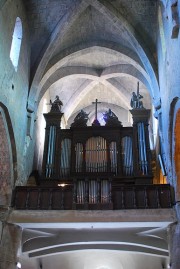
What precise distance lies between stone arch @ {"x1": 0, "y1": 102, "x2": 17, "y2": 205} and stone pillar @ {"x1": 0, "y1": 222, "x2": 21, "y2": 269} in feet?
3.11

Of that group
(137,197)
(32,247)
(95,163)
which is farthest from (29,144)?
(137,197)

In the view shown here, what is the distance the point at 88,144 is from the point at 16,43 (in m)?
5.58

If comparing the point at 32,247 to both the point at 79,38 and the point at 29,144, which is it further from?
the point at 79,38

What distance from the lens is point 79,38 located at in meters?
18.2

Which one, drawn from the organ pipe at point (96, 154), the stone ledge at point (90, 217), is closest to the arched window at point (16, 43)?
the organ pipe at point (96, 154)

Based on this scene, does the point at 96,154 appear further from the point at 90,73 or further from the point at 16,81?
the point at 90,73

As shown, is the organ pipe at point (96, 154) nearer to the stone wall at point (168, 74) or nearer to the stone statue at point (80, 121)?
the stone statue at point (80, 121)

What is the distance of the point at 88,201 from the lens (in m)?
13.6

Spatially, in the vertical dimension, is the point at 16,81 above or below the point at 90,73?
below

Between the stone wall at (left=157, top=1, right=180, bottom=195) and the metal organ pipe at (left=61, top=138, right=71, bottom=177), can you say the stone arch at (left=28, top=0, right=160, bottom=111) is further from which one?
the metal organ pipe at (left=61, top=138, right=71, bottom=177)

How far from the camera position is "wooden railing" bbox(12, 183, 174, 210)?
43.7ft

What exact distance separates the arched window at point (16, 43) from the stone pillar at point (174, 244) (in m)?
8.41

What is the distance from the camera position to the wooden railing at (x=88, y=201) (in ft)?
43.7

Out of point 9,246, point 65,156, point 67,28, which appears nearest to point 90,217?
point 9,246
